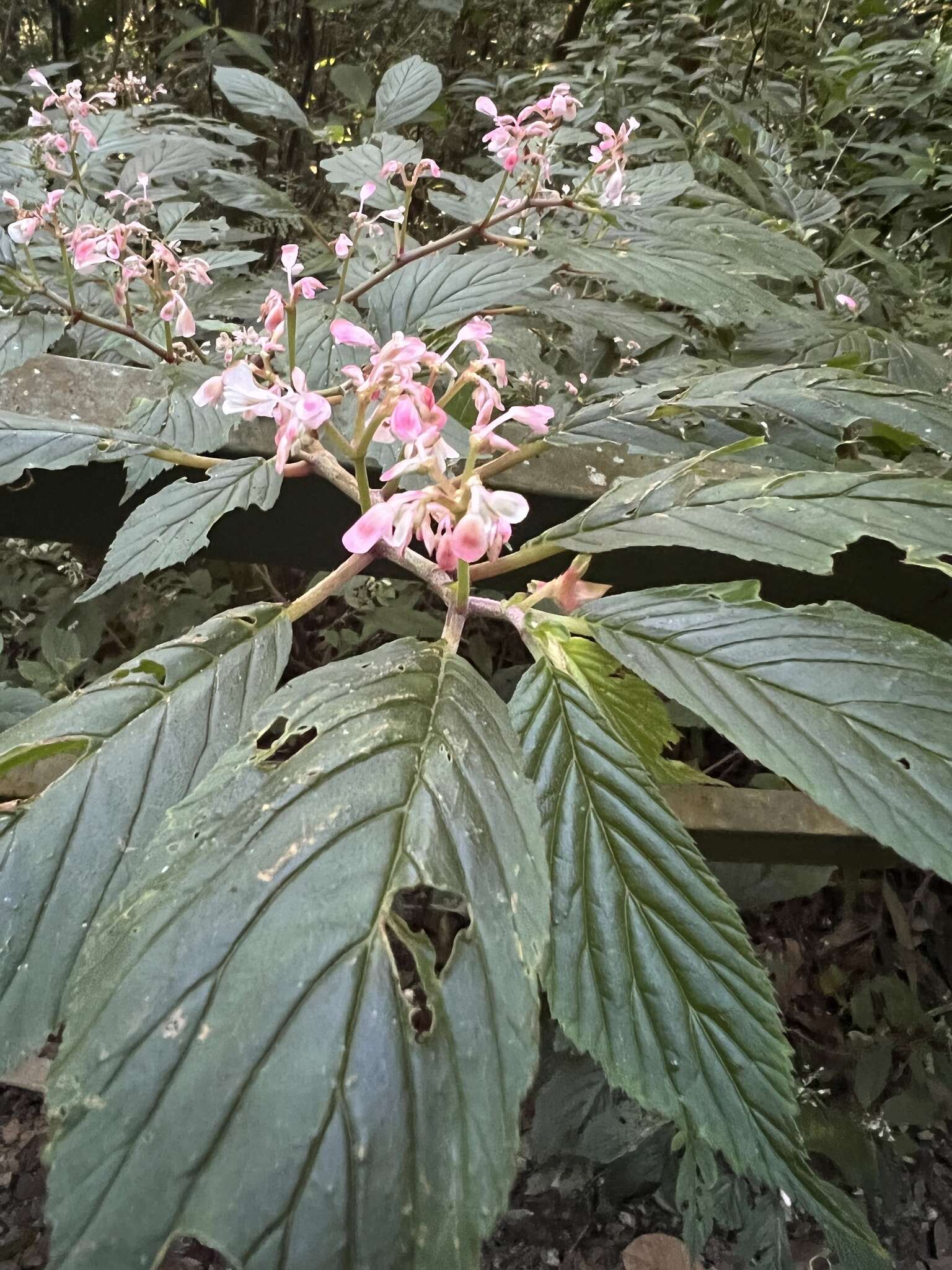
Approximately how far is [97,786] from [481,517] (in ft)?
0.66

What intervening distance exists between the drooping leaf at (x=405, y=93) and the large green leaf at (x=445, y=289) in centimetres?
50

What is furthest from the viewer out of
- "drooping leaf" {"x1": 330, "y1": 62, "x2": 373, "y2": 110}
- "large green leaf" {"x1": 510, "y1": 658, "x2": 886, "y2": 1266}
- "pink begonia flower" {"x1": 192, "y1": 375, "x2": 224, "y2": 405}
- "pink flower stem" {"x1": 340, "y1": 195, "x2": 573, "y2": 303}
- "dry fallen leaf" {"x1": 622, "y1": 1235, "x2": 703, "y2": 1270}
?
"drooping leaf" {"x1": 330, "y1": 62, "x2": 373, "y2": 110}

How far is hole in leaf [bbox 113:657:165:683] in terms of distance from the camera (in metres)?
0.35

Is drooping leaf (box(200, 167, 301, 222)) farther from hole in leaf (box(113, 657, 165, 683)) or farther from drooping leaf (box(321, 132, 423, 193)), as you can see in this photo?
hole in leaf (box(113, 657, 165, 683))

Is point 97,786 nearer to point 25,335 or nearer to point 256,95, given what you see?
point 25,335

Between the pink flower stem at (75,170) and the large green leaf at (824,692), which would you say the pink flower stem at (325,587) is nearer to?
the large green leaf at (824,692)

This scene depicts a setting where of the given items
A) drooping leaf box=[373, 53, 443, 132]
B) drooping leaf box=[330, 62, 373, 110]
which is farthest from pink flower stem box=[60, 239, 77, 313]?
drooping leaf box=[330, 62, 373, 110]

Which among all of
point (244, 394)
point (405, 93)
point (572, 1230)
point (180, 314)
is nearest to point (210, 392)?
point (244, 394)

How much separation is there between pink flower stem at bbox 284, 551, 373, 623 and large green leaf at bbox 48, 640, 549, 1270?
0.13 metres

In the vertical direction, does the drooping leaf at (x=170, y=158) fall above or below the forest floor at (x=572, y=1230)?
above

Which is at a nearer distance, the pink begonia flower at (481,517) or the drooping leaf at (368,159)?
the pink begonia flower at (481,517)

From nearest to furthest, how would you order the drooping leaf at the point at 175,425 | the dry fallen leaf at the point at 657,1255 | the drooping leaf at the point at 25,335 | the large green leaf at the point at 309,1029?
the large green leaf at the point at 309,1029 < the drooping leaf at the point at 175,425 < the drooping leaf at the point at 25,335 < the dry fallen leaf at the point at 657,1255

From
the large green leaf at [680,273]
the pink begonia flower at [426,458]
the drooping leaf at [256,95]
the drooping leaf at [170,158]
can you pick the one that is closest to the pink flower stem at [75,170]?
the drooping leaf at [170,158]

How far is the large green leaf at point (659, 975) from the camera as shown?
1.01 feet
